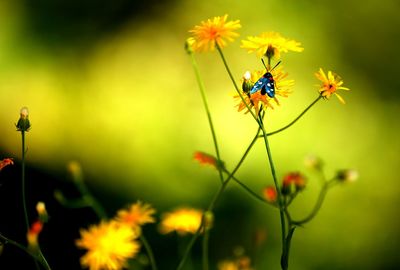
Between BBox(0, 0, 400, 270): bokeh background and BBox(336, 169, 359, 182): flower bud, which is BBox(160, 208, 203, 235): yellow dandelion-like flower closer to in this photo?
BBox(336, 169, 359, 182): flower bud

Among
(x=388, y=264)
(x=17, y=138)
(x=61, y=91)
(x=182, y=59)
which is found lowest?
(x=388, y=264)

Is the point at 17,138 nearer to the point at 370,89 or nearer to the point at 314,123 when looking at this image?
the point at 314,123

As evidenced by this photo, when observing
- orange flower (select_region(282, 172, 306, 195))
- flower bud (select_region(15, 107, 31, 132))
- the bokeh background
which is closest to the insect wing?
orange flower (select_region(282, 172, 306, 195))

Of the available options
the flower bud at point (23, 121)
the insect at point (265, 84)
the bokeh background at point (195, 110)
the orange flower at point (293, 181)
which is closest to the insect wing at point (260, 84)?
the insect at point (265, 84)

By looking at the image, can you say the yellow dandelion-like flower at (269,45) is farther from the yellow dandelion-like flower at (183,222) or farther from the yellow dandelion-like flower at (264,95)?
the yellow dandelion-like flower at (183,222)

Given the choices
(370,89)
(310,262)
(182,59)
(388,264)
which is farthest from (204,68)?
(388,264)

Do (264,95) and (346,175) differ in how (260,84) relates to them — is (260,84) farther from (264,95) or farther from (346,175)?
(346,175)
